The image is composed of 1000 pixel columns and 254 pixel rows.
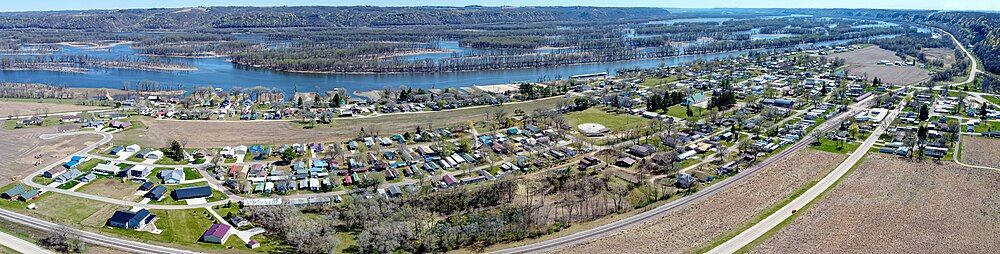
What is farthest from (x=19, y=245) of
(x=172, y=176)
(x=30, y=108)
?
(x=30, y=108)

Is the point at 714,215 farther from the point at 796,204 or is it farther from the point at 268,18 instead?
the point at 268,18

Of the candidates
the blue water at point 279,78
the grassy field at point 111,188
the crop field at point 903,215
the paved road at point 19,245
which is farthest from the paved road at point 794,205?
the blue water at point 279,78

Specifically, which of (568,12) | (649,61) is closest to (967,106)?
(649,61)

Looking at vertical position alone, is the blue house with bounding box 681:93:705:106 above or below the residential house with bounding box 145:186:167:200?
above

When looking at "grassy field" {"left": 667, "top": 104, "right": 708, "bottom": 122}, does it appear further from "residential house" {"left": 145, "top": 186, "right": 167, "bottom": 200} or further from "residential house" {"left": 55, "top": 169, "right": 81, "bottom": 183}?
"residential house" {"left": 55, "top": 169, "right": 81, "bottom": 183}

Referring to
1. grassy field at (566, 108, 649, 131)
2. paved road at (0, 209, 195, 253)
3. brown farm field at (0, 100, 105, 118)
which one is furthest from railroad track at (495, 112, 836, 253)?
brown farm field at (0, 100, 105, 118)

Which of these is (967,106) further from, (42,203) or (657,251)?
(42,203)
